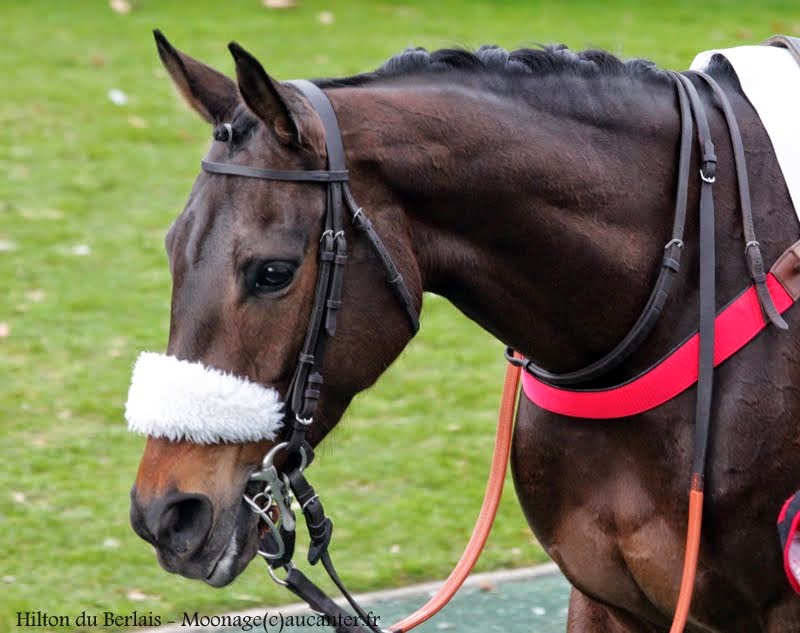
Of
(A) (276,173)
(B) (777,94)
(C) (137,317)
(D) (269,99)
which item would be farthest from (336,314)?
(C) (137,317)

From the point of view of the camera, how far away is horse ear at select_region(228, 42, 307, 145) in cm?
256

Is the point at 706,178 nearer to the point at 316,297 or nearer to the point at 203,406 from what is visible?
the point at 316,297

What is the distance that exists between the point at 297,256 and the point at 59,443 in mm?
3903

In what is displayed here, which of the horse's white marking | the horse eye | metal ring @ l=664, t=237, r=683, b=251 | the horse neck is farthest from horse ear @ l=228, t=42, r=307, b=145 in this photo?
the horse's white marking

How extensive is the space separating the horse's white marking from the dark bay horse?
4cm

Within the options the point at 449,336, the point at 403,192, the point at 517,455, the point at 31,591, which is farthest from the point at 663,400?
the point at 449,336

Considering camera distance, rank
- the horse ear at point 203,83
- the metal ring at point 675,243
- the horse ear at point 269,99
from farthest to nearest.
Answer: the metal ring at point 675,243, the horse ear at point 203,83, the horse ear at point 269,99

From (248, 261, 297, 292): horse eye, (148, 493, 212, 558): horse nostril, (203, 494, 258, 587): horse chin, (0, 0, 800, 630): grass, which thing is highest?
(248, 261, 297, 292): horse eye

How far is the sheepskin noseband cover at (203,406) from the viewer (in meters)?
2.66

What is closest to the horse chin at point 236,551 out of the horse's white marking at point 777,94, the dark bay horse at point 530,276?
the dark bay horse at point 530,276

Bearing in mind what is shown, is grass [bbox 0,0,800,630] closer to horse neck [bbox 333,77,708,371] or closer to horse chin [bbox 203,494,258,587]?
horse neck [bbox 333,77,708,371]

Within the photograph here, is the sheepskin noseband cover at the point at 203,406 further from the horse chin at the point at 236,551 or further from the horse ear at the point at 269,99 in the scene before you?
the horse ear at the point at 269,99

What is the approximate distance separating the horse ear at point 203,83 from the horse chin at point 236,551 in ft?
2.85

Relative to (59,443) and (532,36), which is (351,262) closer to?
(59,443)
